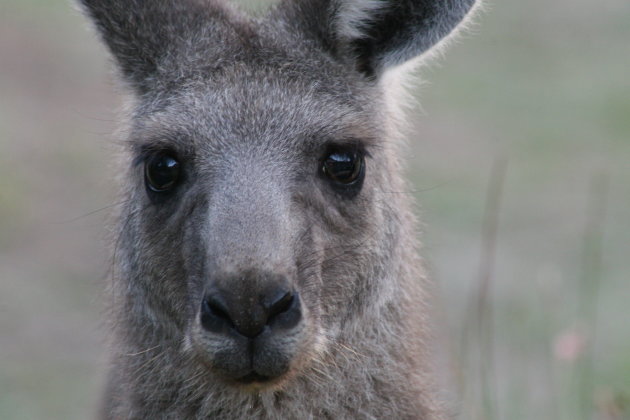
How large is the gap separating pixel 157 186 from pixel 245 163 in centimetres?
58

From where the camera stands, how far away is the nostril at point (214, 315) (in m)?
5.23

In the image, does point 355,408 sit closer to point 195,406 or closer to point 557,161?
point 195,406

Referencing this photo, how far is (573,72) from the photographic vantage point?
18.4m

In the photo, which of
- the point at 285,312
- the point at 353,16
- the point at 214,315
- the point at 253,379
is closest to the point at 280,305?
the point at 285,312

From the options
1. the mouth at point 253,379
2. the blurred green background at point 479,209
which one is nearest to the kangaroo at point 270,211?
the mouth at point 253,379

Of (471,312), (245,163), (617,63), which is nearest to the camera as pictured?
(245,163)

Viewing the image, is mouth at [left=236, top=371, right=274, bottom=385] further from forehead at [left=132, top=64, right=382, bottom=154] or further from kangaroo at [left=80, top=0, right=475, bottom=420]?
forehead at [left=132, top=64, right=382, bottom=154]

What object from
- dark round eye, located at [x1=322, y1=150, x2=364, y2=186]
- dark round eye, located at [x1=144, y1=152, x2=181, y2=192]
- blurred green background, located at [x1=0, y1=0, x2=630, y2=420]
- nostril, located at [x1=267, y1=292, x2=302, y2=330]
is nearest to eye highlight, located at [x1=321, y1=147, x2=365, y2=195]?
dark round eye, located at [x1=322, y1=150, x2=364, y2=186]

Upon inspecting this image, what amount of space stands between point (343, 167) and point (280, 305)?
1.05 metres

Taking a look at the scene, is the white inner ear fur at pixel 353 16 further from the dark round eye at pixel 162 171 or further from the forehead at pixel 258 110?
the dark round eye at pixel 162 171

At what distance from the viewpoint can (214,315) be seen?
527 cm

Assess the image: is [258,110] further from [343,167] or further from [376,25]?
[376,25]

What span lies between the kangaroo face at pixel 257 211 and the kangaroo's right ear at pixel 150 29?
0.87 ft

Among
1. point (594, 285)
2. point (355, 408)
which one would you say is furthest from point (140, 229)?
point (594, 285)
